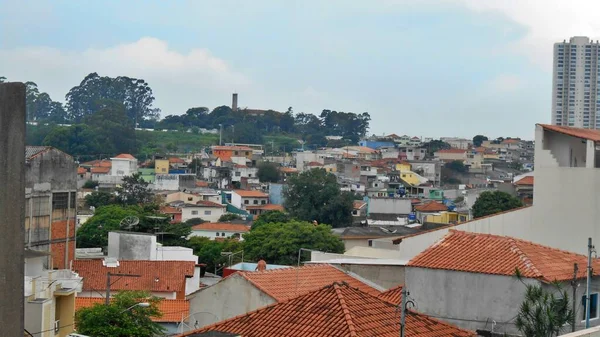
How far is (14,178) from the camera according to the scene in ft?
21.6

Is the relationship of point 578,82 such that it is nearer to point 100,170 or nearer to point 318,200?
point 100,170

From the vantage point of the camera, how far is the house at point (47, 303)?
18.3m

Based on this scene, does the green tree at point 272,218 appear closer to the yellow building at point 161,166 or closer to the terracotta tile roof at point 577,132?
the terracotta tile roof at point 577,132

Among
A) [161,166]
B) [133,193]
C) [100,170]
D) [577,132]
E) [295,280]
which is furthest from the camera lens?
[161,166]

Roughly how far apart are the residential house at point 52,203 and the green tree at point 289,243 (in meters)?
8.02

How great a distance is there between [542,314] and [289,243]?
3171 cm

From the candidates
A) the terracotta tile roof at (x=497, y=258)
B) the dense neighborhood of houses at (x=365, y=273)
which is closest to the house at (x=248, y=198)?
the dense neighborhood of houses at (x=365, y=273)

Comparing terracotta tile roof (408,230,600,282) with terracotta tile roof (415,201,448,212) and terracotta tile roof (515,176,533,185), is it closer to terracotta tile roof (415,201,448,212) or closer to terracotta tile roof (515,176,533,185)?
terracotta tile roof (515,176,533,185)

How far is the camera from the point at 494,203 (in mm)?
60562

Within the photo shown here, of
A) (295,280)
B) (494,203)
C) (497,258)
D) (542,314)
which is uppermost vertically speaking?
(497,258)

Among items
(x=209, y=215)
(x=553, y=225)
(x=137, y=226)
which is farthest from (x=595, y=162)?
(x=209, y=215)

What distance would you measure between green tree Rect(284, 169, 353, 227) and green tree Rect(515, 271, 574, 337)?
57281 mm

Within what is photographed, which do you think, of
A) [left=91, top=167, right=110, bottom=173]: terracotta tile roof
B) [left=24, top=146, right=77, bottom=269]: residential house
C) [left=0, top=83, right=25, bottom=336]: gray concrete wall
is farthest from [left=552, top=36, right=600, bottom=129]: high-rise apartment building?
[left=0, top=83, right=25, bottom=336]: gray concrete wall

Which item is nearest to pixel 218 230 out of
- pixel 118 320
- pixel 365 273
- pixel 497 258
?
pixel 118 320
